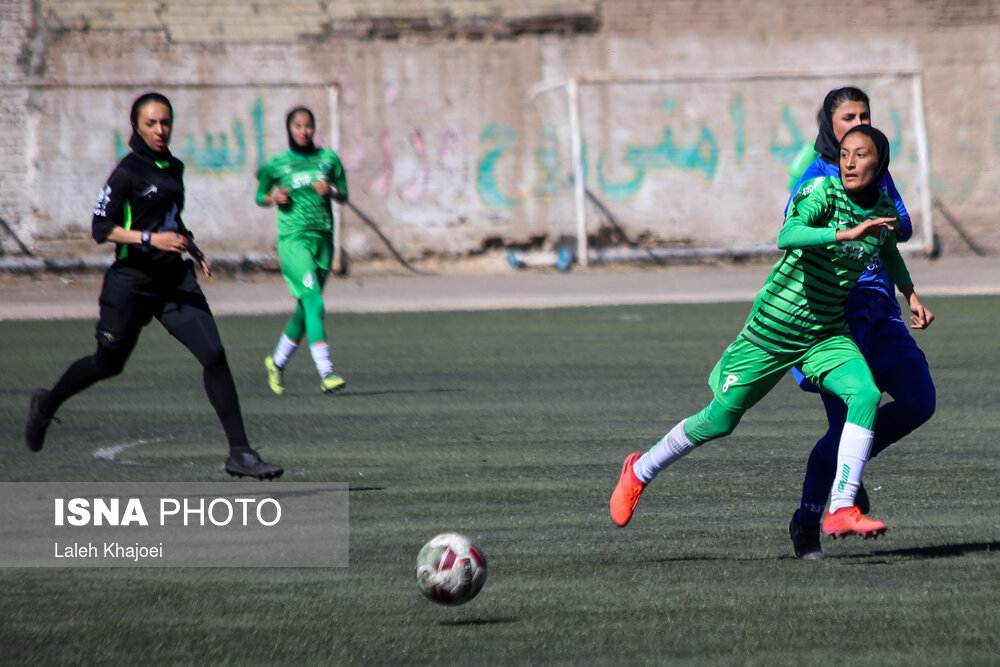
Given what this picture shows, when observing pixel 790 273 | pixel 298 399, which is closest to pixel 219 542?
pixel 790 273

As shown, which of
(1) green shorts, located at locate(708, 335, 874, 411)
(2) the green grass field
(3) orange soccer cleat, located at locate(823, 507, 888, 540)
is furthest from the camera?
(1) green shorts, located at locate(708, 335, 874, 411)

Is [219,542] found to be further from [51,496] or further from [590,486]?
[590,486]

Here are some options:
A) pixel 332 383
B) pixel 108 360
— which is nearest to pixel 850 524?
pixel 108 360

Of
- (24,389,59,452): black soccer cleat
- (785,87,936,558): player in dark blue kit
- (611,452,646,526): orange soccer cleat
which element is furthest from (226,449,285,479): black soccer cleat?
(785,87,936,558): player in dark blue kit

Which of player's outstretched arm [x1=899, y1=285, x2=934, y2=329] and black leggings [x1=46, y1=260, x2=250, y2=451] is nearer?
player's outstretched arm [x1=899, y1=285, x2=934, y2=329]

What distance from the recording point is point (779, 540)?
6539 millimetres

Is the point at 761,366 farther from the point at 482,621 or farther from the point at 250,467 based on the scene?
the point at 250,467

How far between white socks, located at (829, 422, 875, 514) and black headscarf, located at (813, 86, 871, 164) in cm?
121

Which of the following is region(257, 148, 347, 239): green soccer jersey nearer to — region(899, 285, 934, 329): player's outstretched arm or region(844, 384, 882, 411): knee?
region(899, 285, 934, 329): player's outstretched arm

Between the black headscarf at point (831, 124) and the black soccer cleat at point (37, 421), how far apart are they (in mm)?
4672

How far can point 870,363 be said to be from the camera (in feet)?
20.9

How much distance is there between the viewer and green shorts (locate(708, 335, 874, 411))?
6098 mm

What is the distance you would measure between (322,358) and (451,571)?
22.1ft

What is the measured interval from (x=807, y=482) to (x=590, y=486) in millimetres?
1725
